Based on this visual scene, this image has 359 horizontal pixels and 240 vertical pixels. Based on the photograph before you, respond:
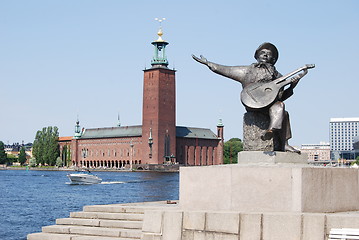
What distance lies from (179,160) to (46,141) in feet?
87.0

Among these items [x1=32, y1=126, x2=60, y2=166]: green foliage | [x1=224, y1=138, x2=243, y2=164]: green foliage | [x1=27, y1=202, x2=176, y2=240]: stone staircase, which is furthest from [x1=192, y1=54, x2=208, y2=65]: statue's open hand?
[x1=224, y1=138, x2=243, y2=164]: green foliage

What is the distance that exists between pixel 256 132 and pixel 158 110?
101910mm

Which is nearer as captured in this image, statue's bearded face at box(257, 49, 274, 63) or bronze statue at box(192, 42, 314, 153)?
bronze statue at box(192, 42, 314, 153)

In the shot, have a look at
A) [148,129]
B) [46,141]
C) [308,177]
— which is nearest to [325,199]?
[308,177]

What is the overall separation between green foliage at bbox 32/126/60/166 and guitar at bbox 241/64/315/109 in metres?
118

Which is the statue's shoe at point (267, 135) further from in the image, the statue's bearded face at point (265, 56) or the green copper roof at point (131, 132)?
the green copper roof at point (131, 132)

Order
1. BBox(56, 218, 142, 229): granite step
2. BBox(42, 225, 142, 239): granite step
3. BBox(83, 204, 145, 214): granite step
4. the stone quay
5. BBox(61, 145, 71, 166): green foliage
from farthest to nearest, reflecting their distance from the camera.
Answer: BBox(61, 145, 71, 166): green foliage, BBox(83, 204, 145, 214): granite step, BBox(56, 218, 142, 229): granite step, BBox(42, 225, 142, 239): granite step, the stone quay

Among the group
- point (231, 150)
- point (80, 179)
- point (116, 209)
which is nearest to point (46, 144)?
point (231, 150)

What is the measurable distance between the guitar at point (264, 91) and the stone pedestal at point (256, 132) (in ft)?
0.85

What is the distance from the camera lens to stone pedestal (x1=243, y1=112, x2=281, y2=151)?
1008 centimetres

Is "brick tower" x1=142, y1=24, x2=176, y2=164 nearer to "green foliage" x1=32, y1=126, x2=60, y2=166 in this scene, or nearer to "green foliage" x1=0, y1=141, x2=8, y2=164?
"green foliage" x1=32, y1=126, x2=60, y2=166

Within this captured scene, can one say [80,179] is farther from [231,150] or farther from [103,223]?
[231,150]

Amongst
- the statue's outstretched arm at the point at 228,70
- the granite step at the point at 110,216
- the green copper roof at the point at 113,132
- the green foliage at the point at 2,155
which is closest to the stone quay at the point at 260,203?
the granite step at the point at 110,216

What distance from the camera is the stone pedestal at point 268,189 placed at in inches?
342
